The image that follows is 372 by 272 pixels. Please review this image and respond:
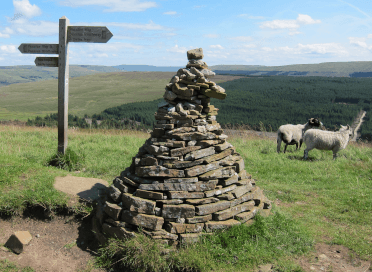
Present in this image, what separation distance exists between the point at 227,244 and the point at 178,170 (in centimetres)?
176

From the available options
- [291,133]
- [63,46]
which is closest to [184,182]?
[63,46]

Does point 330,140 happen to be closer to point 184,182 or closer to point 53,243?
point 184,182

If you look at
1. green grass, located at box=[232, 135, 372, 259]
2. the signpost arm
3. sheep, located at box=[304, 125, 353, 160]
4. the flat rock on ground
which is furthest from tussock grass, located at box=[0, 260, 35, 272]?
sheep, located at box=[304, 125, 353, 160]

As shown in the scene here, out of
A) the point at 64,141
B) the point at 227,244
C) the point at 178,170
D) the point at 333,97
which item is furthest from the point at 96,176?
the point at 333,97

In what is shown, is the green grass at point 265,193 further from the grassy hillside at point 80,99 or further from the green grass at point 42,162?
the grassy hillside at point 80,99

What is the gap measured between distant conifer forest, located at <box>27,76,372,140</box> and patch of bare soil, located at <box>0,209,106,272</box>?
114ft

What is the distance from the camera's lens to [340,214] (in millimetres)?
7480

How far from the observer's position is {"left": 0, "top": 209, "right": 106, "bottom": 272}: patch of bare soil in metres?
5.46

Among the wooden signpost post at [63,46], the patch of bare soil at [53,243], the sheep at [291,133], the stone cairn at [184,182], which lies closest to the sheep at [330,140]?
the sheep at [291,133]

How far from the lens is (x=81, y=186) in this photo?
789 centimetres

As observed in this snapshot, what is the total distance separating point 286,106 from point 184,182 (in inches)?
2388

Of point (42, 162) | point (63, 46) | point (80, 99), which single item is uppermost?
point (63, 46)

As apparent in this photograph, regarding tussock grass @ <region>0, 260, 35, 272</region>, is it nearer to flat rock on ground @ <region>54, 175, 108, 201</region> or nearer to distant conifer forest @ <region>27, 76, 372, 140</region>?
flat rock on ground @ <region>54, 175, 108, 201</region>

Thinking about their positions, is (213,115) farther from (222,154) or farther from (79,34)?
(79,34)
